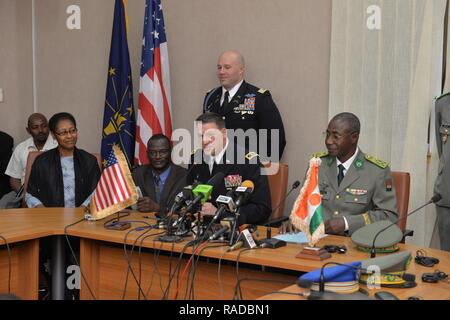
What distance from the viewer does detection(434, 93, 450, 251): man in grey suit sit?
152 inches

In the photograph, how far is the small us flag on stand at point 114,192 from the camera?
3598 millimetres

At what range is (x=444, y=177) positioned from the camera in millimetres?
3873

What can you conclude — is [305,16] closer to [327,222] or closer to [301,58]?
[301,58]

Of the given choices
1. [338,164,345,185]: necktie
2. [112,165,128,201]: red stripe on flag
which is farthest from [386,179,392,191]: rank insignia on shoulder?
[112,165,128,201]: red stripe on flag

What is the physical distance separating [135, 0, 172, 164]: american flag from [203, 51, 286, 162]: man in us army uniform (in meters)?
0.72

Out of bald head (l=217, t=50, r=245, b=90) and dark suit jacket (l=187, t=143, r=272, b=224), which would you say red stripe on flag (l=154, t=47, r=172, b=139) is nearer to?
bald head (l=217, t=50, r=245, b=90)

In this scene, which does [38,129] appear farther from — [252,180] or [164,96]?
[252,180]

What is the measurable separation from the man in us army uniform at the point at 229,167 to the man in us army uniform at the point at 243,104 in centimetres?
95

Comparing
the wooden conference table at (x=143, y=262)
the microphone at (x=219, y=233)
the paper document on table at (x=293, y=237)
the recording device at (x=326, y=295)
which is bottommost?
the wooden conference table at (x=143, y=262)

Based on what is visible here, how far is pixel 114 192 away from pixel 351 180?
1.31 meters

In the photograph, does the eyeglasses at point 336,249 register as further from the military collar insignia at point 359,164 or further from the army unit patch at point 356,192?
the military collar insignia at point 359,164

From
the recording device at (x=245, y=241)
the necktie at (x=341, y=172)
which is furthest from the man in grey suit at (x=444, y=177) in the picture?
the recording device at (x=245, y=241)

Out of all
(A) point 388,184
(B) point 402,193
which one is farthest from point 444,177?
(A) point 388,184
